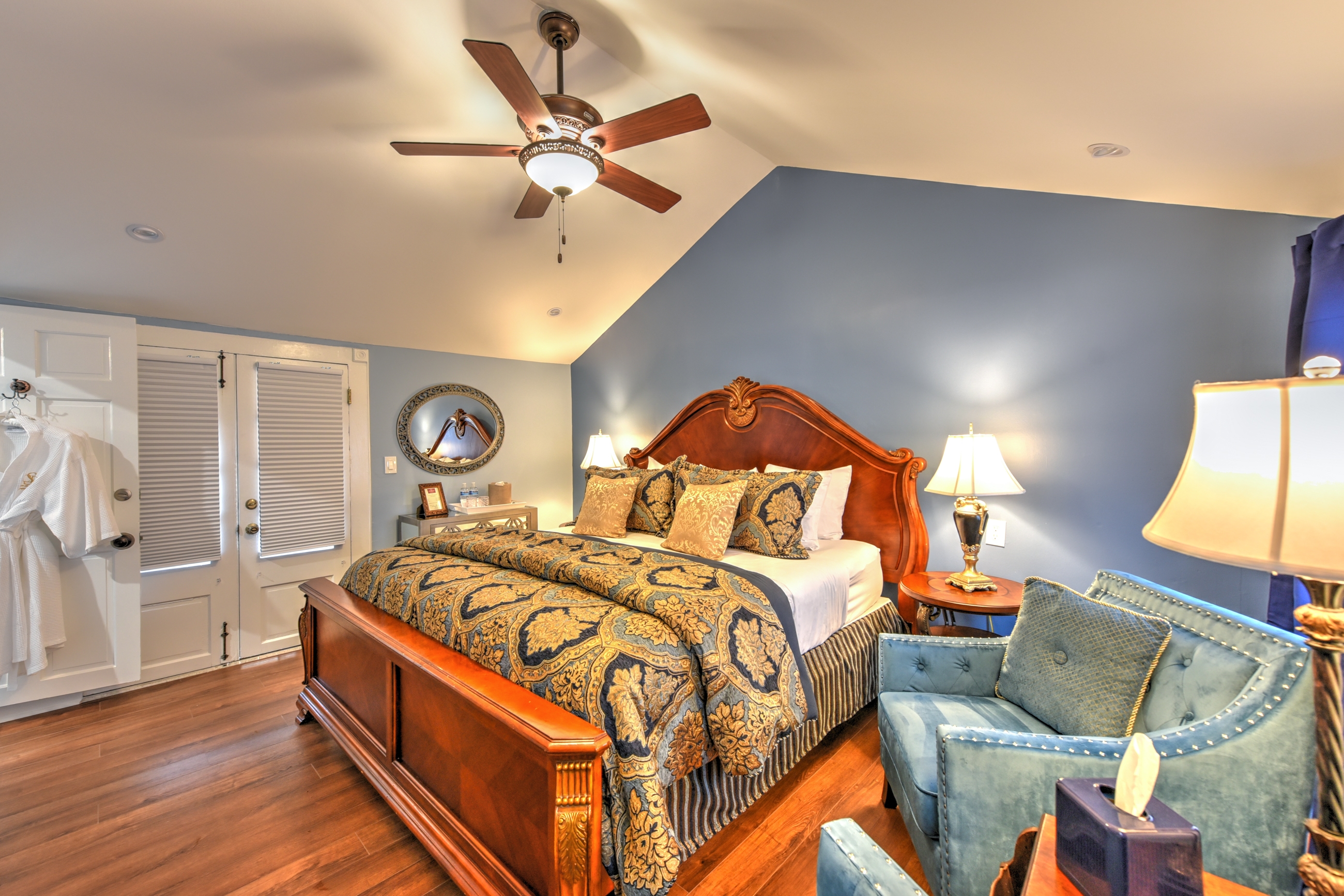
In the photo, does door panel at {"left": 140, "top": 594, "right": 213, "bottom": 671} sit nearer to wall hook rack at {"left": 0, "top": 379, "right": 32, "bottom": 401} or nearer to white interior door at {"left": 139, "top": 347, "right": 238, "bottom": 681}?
white interior door at {"left": 139, "top": 347, "right": 238, "bottom": 681}

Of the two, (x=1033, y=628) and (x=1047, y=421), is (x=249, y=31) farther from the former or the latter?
(x=1047, y=421)

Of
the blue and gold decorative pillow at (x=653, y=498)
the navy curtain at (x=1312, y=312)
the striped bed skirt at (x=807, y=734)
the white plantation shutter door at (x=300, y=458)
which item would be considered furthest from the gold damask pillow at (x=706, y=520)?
the white plantation shutter door at (x=300, y=458)

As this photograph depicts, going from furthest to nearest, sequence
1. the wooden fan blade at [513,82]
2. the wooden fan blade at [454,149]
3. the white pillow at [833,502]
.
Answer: the white pillow at [833,502]
the wooden fan blade at [454,149]
the wooden fan blade at [513,82]

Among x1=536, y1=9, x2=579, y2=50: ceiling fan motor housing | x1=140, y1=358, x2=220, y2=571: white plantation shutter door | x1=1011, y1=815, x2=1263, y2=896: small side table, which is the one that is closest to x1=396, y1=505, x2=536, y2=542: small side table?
x1=140, y1=358, x2=220, y2=571: white plantation shutter door

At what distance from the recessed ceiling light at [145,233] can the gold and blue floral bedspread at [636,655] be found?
2.04 metres

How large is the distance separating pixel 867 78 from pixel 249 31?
2118 millimetres

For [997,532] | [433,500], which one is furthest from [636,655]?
[433,500]

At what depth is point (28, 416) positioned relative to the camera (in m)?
2.62

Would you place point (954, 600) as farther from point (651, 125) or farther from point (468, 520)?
point (468, 520)

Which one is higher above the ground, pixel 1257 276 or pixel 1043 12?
pixel 1043 12

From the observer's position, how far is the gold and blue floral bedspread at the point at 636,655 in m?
1.34

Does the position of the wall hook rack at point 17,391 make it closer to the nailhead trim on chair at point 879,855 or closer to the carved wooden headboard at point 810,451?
the carved wooden headboard at point 810,451

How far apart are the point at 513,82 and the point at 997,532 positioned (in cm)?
279

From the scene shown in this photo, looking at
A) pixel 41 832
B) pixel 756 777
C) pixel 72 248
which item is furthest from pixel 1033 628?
pixel 72 248
